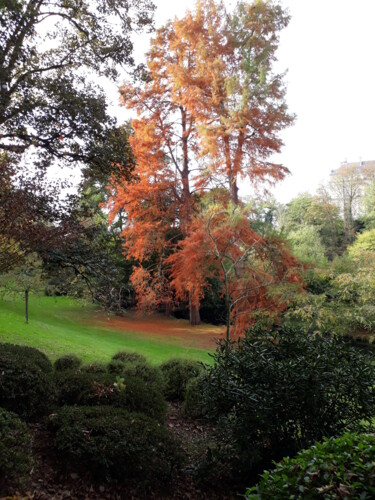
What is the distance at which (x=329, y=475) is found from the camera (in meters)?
1.67

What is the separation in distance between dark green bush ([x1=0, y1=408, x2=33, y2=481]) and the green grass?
4086 millimetres

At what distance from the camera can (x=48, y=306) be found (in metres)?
20.9

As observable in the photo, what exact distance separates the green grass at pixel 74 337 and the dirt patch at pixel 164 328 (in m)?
0.50

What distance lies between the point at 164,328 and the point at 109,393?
42.7 feet

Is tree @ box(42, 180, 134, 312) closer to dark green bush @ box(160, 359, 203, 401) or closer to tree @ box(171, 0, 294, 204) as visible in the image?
dark green bush @ box(160, 359, 203, 401)

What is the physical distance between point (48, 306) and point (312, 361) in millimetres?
19795

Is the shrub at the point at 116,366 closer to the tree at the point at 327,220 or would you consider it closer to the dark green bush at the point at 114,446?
the dark green bush at the point at 114,446

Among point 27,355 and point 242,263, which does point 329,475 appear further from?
point 242,263

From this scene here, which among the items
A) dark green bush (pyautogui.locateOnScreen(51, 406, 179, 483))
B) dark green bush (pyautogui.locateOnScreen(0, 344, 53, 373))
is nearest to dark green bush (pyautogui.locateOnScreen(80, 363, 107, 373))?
dark green bush (pyautogui.locateOnScreen(0, 344, 53, 373))

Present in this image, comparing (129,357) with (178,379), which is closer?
(178,379)

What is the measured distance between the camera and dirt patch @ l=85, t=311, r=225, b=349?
14.9 meters

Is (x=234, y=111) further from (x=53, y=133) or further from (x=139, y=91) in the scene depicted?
(x=53, y=133)

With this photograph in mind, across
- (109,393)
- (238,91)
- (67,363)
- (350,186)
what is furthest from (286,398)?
(350,186)

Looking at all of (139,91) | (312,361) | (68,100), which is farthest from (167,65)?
(312,361)
